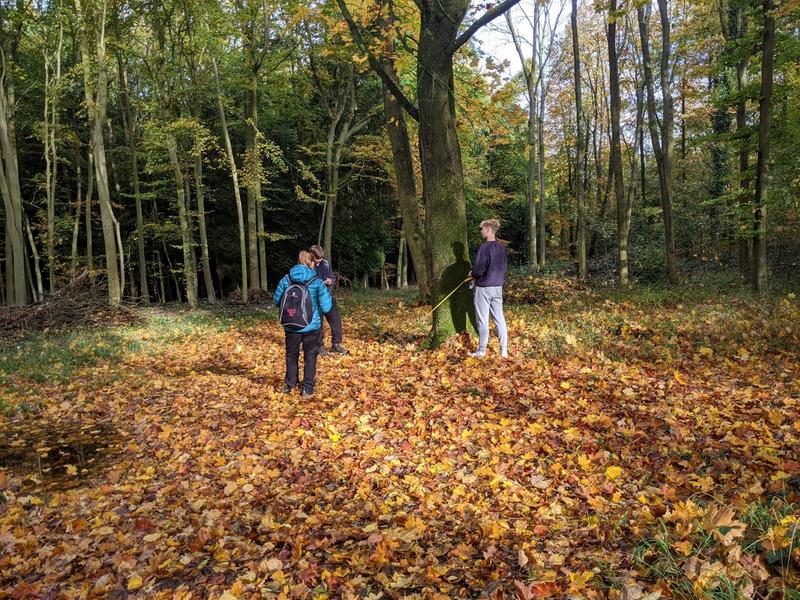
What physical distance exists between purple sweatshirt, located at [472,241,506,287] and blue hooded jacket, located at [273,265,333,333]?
2.23 m

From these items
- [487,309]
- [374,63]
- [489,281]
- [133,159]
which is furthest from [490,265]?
[133,159]

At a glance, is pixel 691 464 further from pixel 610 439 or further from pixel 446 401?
pixel 446 401

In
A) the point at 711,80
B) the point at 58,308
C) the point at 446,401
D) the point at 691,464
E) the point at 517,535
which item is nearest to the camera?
the point at 517,535

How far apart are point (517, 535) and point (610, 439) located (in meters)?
1.74

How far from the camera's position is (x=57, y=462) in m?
5.61

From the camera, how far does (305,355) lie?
22.9ft

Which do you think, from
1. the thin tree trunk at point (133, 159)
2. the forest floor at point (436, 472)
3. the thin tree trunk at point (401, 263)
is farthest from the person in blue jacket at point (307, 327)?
the thin tree trunk at point (401, 263)

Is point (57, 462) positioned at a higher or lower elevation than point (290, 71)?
lower

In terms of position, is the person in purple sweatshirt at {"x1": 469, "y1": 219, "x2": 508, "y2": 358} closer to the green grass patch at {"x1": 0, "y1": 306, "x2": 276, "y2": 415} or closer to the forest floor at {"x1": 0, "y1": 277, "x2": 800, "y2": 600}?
the forest floor at {"x1": 0, "y1": 277, "x2": 800, "y2": 600}

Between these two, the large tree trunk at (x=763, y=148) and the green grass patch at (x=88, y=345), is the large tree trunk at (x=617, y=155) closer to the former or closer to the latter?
the large tree trunk at (x=763, y=148)

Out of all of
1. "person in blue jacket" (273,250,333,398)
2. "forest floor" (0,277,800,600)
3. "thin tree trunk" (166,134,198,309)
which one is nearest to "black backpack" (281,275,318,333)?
"person in blue jacket" (273,250,333,398)

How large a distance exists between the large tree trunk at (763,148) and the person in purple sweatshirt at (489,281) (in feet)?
23.2

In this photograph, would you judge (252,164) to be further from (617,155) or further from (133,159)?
(617,155)

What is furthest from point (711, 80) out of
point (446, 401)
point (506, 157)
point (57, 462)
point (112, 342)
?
point (57, 462)
